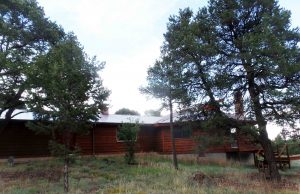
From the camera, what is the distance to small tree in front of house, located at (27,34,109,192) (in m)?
14.4

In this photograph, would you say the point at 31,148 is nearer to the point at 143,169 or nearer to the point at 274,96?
the point at 143,169

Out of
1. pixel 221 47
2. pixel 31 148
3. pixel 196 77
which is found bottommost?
pixel 31 148

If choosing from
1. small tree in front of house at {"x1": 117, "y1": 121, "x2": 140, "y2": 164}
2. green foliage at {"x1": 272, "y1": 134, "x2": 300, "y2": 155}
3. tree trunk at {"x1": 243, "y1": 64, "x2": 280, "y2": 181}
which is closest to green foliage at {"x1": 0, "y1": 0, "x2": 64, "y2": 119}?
small tree in front of house at {"x1": 117, "y1": 121, "x2": 140, "y2": 164}

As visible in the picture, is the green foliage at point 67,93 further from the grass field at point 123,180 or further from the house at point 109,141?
the house at point 109,141

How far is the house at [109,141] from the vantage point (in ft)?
82.7

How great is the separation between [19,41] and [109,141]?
11.5m

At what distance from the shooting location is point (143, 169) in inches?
771

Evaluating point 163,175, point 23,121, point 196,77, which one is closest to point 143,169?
point 163,175

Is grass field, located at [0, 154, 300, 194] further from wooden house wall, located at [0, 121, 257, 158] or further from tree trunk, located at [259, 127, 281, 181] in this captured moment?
wooden house wall, located at [0, 121, 257, 158]

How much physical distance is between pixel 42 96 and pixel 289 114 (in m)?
12.2

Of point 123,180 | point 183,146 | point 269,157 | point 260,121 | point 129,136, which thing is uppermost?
point 260,121

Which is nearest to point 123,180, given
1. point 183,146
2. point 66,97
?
point 66,97

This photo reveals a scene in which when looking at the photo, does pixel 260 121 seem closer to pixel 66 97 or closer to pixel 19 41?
pixel 66 97

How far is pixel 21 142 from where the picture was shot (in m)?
25.5
